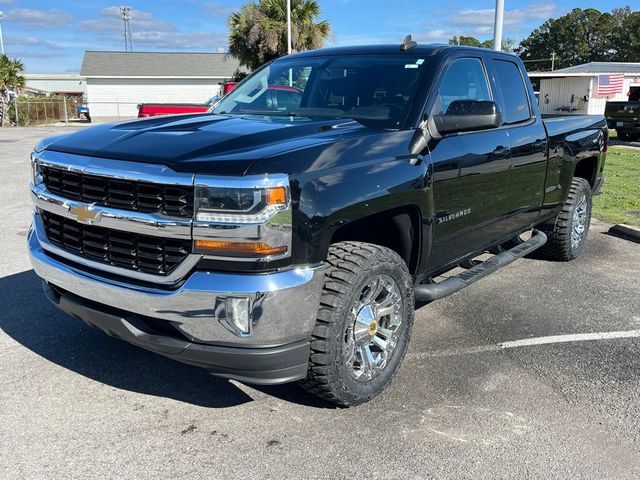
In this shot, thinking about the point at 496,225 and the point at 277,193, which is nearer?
the point at 277,193

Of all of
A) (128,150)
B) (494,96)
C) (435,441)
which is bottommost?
(435,441)

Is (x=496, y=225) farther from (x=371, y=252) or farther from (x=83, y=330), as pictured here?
(x=83, y=330)

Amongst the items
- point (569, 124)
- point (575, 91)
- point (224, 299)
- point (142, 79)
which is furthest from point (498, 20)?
point (142, 79)

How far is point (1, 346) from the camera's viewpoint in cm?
413

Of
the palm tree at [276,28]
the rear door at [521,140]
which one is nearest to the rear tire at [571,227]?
the rear door at [521,140]

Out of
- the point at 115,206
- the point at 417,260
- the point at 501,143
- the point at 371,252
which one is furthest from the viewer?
the point at 501,143

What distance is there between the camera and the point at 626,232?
7.66 meters

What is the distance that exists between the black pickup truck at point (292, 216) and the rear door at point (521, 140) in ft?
0.55

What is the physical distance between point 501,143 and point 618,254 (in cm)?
323

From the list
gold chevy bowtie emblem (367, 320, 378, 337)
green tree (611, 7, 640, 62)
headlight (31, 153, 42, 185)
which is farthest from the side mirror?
green tree (611, 7, 640, 62)

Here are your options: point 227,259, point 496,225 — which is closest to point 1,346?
point 227,259

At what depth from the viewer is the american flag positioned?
40.1m

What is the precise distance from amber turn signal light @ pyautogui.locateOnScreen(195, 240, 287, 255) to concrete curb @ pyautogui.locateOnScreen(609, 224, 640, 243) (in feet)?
20.3

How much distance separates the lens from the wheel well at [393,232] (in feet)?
11.5
